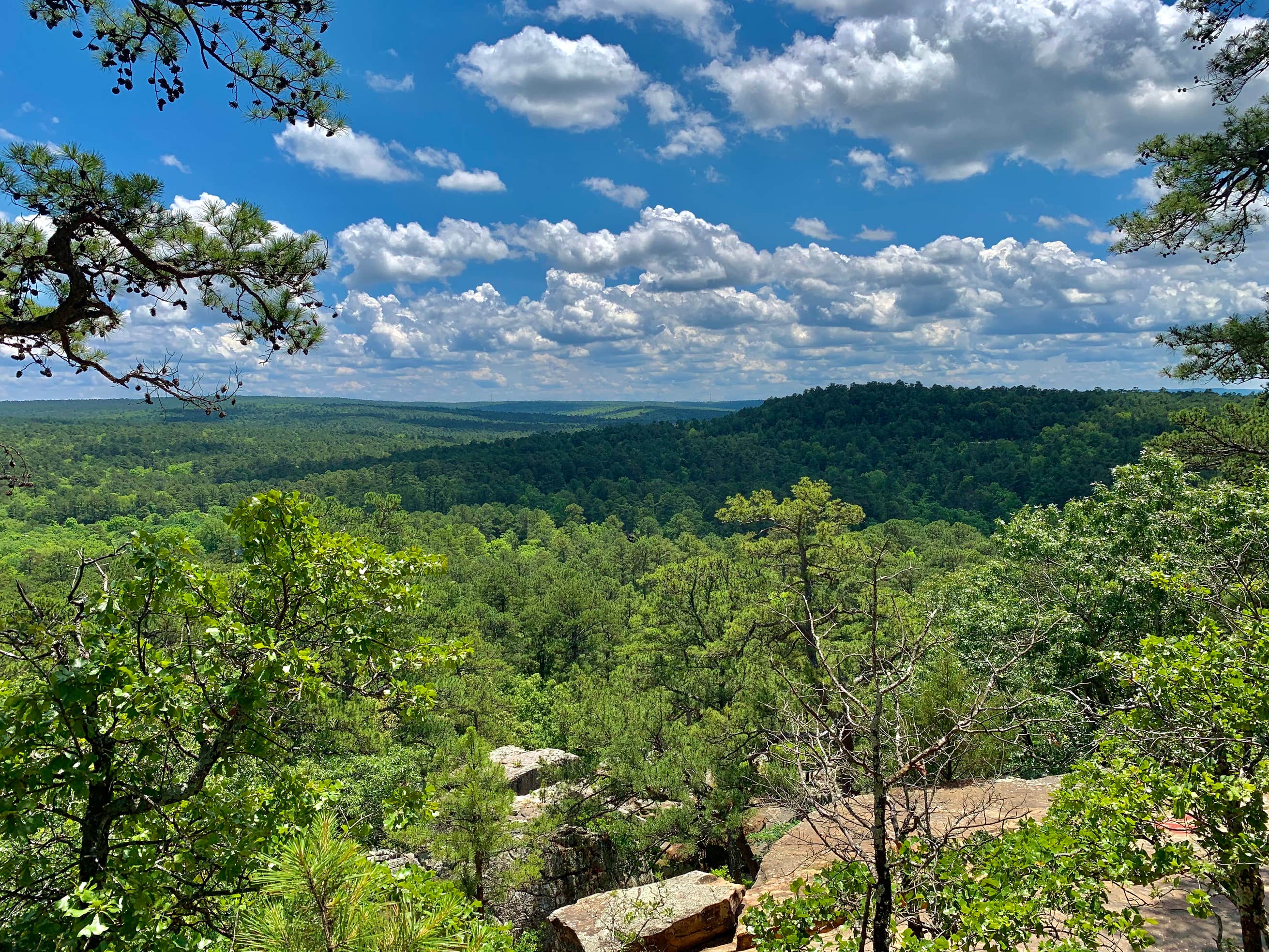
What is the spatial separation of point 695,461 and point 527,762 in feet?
370

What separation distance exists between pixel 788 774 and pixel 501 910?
9052 millimetres

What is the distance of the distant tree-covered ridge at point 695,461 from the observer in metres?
94.2

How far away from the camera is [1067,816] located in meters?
4.88

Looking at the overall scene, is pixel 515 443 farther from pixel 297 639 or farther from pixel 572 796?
pixel 297 639

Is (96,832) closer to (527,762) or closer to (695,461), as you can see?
(527,762)

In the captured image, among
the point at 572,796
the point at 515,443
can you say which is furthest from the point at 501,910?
the point at 515,443

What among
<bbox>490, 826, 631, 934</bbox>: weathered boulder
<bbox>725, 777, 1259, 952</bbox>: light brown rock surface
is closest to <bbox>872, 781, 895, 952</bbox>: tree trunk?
<bbox>725, 777, 1259, 952</bbox>: light brown rock surface

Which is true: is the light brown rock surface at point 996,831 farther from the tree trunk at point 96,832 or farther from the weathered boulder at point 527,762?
the weathered boulder at point 527,762

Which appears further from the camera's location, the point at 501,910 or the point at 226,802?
the point at 501,910

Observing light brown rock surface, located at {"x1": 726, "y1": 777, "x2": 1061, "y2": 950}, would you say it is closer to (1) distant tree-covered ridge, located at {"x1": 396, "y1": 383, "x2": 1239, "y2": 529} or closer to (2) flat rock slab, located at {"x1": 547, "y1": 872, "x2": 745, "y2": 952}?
(2) flat rock slab, located at {"x1": 547, "y1": 872, "x2": 745, "y2": 952}

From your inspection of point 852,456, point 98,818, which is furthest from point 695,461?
point 98,818

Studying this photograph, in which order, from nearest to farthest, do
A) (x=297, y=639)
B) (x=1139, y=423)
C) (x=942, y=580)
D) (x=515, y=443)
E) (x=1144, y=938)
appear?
(x=1144, y=938)
(x=297, y=639)
(x=942, y=580)
(x=1139, y=423)
(x=515, y=443)

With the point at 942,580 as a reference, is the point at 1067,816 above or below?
above

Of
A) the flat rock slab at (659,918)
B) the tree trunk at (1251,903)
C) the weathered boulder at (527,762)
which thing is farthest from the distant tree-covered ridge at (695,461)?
the tree trunk at (1251,903)
